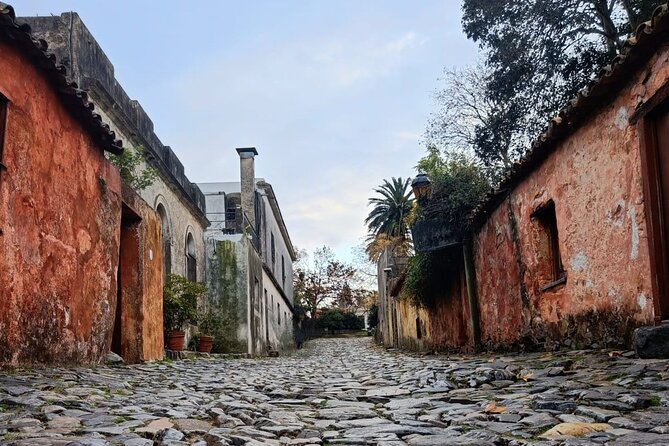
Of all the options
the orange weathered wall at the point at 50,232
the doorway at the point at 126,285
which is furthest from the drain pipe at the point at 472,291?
the orange weathered wall at the point at 50,232

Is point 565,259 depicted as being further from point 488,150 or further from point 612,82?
point 488,150

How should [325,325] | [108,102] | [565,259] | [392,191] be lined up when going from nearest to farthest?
[565,259] < [108,102] < [392,191] < [325,325]

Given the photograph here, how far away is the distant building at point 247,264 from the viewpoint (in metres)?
17.8

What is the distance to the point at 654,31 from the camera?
17.4 ft

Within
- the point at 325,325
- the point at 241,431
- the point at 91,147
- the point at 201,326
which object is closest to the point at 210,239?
the point at 201,326

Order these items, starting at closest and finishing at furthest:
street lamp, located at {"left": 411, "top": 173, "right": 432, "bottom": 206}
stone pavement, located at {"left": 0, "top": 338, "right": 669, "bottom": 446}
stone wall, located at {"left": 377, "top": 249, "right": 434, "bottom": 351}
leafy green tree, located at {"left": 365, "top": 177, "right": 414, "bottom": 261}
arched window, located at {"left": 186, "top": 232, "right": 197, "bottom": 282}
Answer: stone pavement, located at {"left": 0, "top": 338, "right": 669, "bottom": 446} < street lamp, located at {"left": 411, "top": 173, "right": 432, "bottom": 206} < arched window, located at {"left": 186, "top": 232, "right": 197, "bottom": 282} < stone wall, located at {"left": 377, "top": 249, "right": 434, "bottom": 351} < leafy green tree, located at {"left": 365, "top": 177, "right": 414, "bottom": 261}

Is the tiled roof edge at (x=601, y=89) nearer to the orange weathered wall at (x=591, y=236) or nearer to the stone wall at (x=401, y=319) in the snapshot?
the orange weathered wall at (x=591, y=236)

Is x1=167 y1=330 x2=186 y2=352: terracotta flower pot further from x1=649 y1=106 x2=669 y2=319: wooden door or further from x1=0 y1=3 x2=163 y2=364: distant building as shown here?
x1=649 y1=106 x2=669 y2=319: wooden door

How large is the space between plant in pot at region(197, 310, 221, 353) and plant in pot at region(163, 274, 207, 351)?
1.85 meters

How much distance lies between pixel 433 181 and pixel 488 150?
566cm

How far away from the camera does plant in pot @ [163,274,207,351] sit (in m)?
12.9

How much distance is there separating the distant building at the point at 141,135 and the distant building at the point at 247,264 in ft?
2.52

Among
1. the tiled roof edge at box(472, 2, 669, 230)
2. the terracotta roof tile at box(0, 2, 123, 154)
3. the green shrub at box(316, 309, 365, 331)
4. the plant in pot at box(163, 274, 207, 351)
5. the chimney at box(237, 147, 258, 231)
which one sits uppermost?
the chimney at box(237, 147, 258, 231)

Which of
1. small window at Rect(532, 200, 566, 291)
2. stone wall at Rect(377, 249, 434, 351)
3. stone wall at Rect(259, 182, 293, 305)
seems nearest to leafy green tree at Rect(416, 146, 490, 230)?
Answer: small window at Rect(532, 200, 566, 291)
